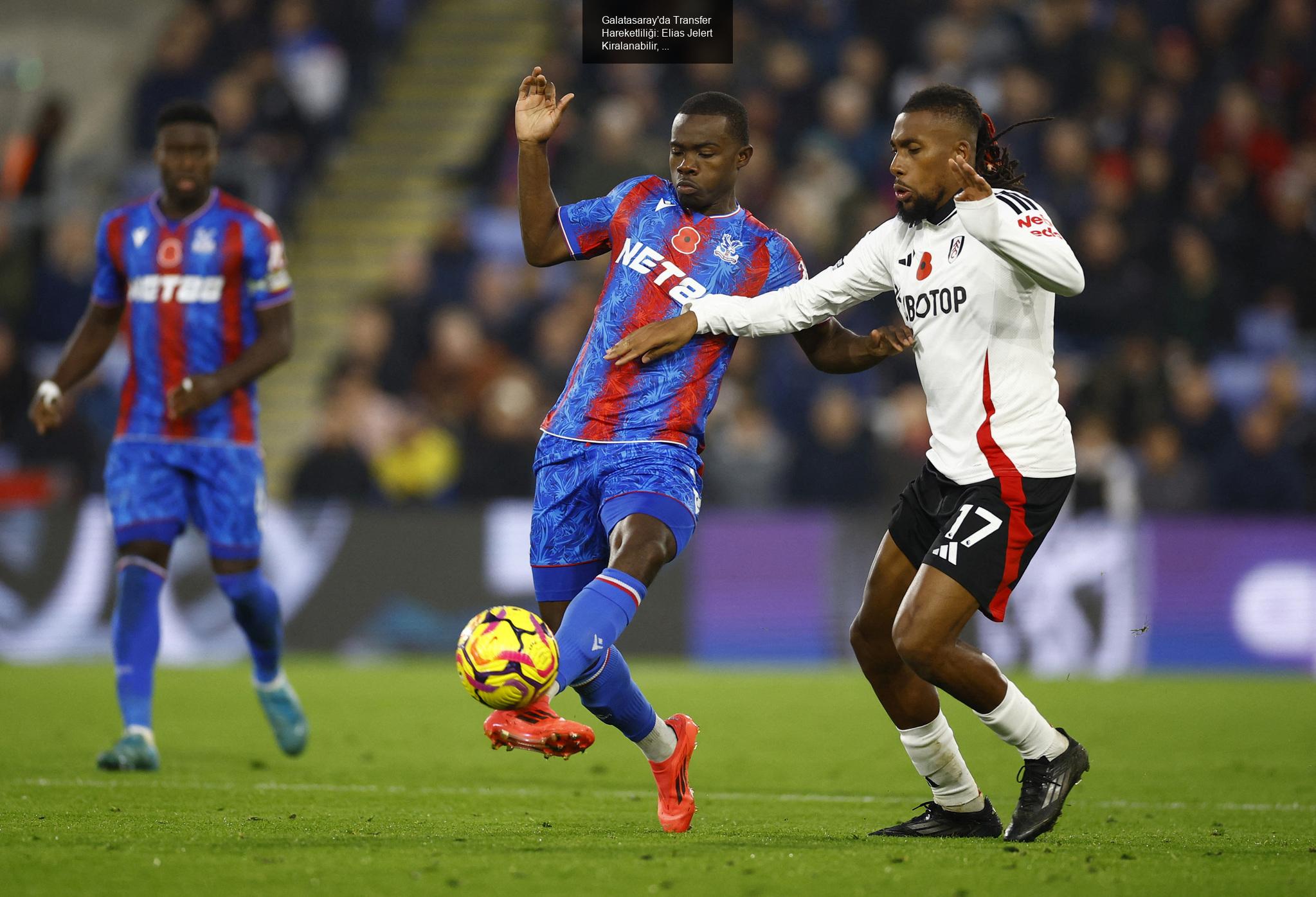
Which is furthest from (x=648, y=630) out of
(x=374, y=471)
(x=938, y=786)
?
(x=938, y=786)

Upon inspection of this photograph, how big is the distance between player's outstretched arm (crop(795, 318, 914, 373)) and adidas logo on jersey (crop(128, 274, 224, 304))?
3.20m

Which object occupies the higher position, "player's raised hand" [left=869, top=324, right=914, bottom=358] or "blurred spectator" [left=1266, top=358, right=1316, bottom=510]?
"player's raised hand" [left=869, top=324, right=914, bottom=358]

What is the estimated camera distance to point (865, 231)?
16.0 m

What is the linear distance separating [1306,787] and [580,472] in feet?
12.6

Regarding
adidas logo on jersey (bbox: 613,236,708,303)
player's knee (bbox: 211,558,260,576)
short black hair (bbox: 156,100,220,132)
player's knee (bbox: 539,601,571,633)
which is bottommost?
player's knee (bbox: 211,558,260,576)

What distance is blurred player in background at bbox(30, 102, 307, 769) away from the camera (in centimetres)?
799

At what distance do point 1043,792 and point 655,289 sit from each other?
220 cm

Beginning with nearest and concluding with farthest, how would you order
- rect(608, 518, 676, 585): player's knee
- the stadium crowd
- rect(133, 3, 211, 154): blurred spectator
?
rect(608, 518, 676, 585): player's knee → the stadium crowd → rect(133, 3, 211, 154): blurred spectator

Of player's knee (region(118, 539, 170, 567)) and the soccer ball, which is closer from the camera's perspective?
the soccer ball

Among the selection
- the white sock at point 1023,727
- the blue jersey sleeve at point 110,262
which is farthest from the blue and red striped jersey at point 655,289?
the blue jersey sleeve at point 110,262

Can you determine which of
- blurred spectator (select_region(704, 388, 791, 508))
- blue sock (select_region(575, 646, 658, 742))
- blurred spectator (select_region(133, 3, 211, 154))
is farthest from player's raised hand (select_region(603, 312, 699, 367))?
blurred spectator (select_region(133, 3, 211, 154))

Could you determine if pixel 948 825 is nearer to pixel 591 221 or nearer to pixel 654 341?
pixel 654 341

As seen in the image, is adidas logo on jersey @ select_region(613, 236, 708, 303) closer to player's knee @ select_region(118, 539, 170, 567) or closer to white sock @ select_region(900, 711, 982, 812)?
white sock @ select_region(900, 711, 982, 812)

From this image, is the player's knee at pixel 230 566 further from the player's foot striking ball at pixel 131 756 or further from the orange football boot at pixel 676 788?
the orange football boot at pixel 676 788
